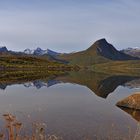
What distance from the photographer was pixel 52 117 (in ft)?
89.1

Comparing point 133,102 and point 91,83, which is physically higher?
point 91,83

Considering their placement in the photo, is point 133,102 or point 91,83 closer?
point 133,102

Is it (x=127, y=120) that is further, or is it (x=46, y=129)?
(x=127, y=120)

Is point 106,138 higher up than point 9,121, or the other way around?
point 9,121

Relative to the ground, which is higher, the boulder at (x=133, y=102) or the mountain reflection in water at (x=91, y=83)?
the mountain reflection in water at (x=91, y=83)

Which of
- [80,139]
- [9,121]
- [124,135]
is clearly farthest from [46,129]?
[9,121]

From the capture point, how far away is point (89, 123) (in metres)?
24.9

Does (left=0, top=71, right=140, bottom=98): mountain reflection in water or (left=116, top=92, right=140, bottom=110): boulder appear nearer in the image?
(left=116, top=92, right=140, bottom=110): boulder

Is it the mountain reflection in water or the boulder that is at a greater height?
the mountain reflection in water

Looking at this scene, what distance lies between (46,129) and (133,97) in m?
15.2

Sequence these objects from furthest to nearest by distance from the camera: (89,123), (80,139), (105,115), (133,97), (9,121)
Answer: (133,97)
(105,115)
(89,123)
(80,139)
(9,121)

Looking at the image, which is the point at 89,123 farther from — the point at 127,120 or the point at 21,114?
the point at 21,114

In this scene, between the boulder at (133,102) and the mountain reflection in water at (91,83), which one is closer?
the boulder at (133,102)

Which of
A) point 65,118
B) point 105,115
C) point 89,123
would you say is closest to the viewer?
point 89,123
